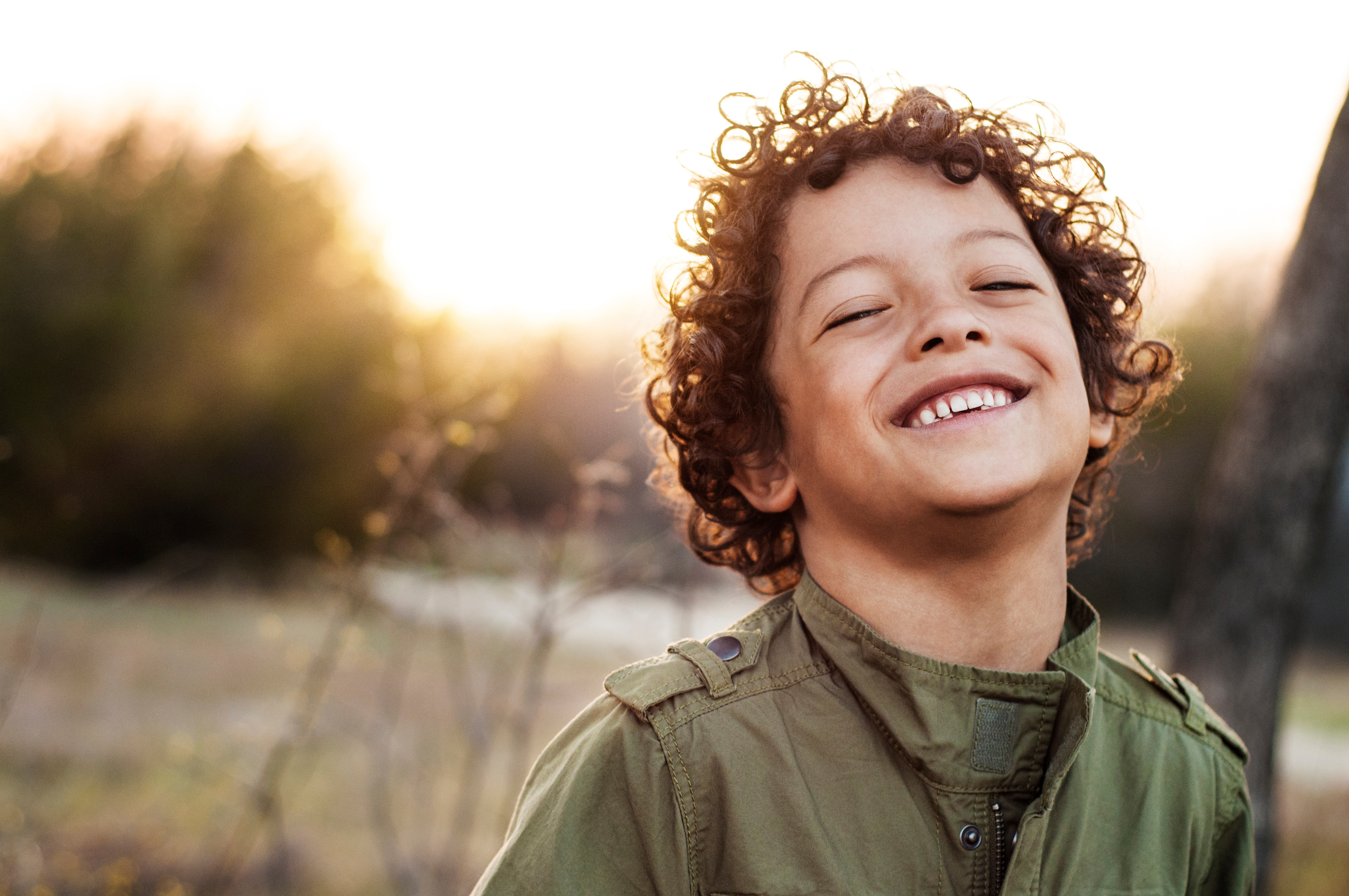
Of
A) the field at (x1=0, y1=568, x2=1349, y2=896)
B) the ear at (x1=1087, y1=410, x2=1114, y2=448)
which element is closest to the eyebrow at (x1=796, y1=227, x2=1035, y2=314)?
the ear at (x1=1087, y1=410, x2=1114, y2=448)

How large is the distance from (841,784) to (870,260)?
81cm

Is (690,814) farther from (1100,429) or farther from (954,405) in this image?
(1100,429)

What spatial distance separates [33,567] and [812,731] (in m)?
9.98

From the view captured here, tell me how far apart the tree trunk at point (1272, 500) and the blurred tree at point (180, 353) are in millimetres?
6937

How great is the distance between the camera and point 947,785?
52.1 inches

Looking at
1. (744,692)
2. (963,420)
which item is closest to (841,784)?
(744,692)

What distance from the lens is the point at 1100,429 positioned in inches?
70.8

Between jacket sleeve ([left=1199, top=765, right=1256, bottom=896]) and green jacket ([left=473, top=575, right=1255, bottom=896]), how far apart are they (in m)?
0.07

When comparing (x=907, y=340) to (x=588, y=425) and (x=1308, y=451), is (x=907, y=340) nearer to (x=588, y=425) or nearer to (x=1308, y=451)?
(x=1308, y=451)

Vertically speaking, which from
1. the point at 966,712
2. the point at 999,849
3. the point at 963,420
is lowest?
the point at 999,849

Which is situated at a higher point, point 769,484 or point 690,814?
point 769,484

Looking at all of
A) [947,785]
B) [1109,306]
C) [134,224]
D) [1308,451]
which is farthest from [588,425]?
[947,785]

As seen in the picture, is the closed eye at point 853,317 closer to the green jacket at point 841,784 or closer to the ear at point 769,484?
the ear at point 769,484

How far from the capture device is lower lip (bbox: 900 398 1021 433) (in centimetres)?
142
